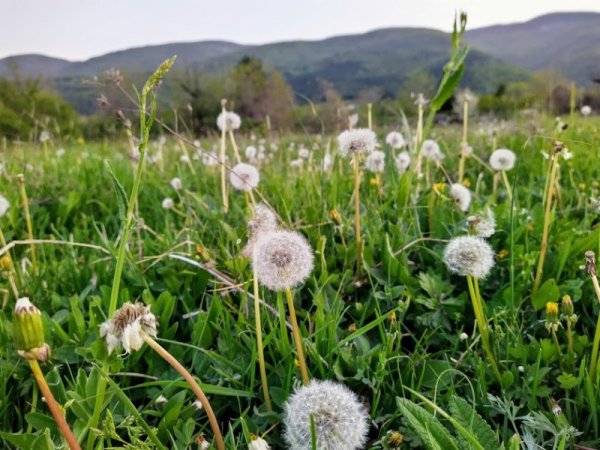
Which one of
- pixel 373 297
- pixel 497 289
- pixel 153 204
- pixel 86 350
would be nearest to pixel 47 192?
pixel 153 204

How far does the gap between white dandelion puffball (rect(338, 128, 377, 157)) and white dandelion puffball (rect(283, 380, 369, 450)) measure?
38.2 inches

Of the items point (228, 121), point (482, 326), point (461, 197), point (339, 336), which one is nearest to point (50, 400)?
point (339, 336)

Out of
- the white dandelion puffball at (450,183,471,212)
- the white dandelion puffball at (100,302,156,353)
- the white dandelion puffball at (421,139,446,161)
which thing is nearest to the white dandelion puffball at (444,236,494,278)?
the white dandelion puffball at (450,183,471,212)

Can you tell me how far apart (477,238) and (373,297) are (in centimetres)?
43

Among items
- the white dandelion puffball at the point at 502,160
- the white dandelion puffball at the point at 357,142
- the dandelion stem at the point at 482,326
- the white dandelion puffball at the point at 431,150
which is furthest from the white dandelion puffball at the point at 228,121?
the dandelion stem at the point at 482,326

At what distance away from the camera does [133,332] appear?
36.2 inches

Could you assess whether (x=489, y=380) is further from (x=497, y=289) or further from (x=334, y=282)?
(x=334, y=282)

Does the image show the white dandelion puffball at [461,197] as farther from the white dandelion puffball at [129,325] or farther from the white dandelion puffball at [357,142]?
the white dandelion puffball at [129,325]

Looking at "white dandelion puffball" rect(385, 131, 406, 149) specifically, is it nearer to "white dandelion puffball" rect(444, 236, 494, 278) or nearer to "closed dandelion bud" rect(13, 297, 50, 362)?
"white dandelion puffball" rect(444, 236, 494, 278)

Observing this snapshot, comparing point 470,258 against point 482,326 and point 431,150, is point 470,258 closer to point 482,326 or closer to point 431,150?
point 482,326

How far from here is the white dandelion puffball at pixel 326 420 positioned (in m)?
1.04

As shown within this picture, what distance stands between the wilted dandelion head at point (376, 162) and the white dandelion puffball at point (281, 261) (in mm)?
1463

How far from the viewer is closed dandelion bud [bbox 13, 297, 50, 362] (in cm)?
82

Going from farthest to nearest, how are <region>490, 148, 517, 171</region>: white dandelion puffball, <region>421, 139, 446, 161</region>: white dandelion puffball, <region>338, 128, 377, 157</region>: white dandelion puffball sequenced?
<region>421, 139, 446, 161</region>: white dandelion puffball
<region>490, 148, 517, 171</region>: white dandelion puffball
<region>338, 128, 377, 157</region>: white dandelion puffball
